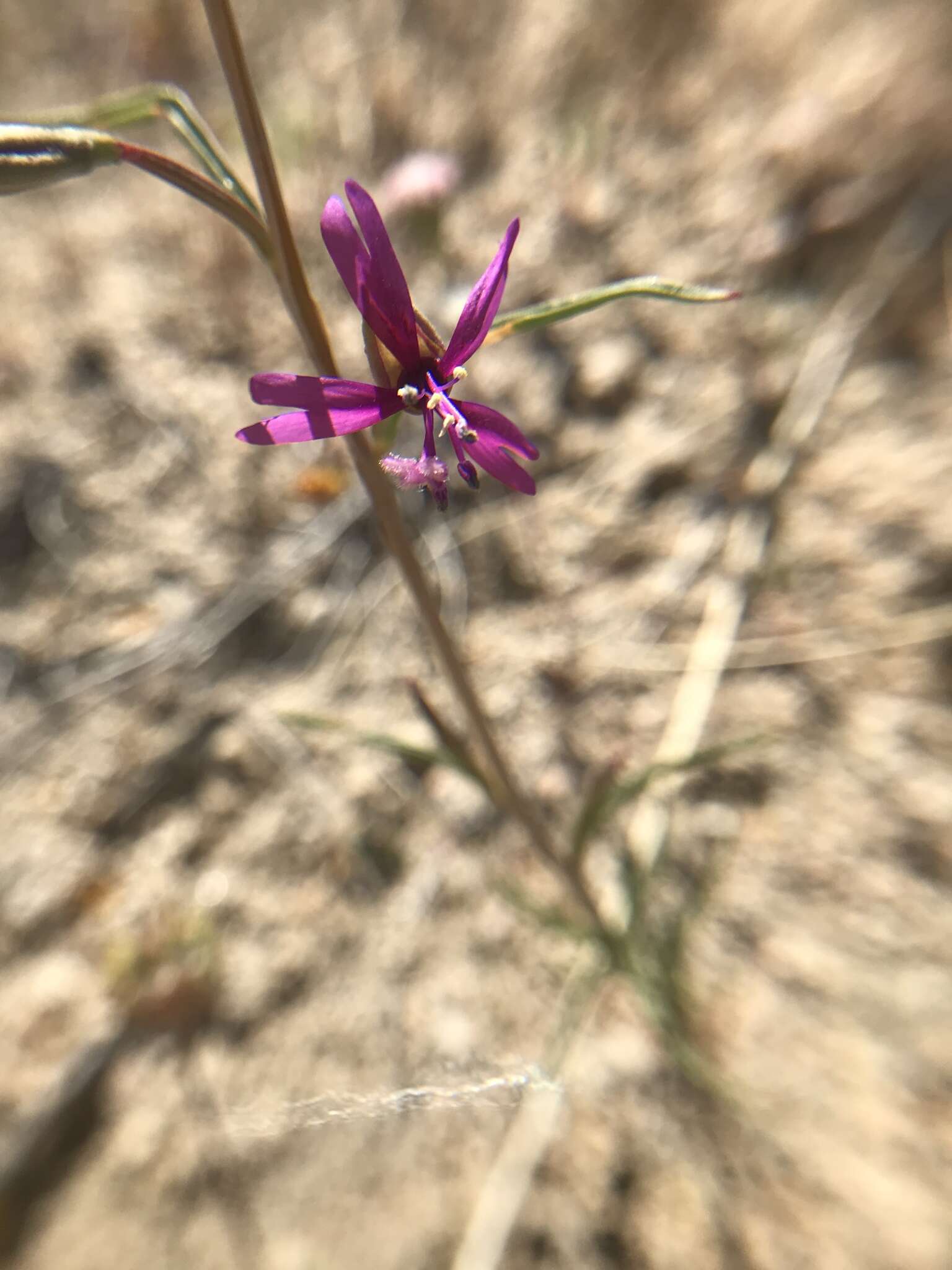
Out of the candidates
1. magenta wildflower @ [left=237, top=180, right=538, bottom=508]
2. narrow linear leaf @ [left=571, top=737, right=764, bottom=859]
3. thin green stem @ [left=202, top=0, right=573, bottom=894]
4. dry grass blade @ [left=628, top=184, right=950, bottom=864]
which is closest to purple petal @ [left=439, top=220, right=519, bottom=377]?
magenta wildflower @ [left=237, top=180, right=538, bottom=508]

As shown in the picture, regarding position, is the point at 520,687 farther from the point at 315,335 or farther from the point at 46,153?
the point at 46,153

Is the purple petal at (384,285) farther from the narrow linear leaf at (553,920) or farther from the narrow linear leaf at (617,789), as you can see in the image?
the narrow linear leaf at (553,920)

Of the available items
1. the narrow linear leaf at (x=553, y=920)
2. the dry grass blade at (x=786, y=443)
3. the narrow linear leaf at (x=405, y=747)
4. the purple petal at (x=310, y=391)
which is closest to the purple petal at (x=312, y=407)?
the purple petal at (x=310, y=391)

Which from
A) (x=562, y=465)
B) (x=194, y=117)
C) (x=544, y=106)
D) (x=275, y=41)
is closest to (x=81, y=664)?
(x=562, y=465)

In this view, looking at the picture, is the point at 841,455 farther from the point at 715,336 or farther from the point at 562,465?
the point at 562,465

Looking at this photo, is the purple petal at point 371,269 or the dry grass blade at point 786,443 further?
the dry grass blade at point 786,443

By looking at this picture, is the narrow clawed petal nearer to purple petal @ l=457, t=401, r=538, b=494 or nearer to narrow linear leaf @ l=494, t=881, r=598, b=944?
purple petal @ l=457, t=401, r=538, b=494
